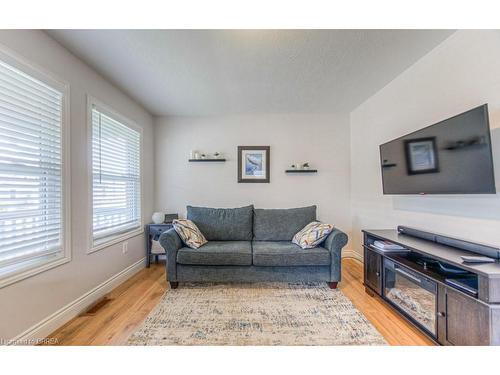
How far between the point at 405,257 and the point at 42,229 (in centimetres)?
302

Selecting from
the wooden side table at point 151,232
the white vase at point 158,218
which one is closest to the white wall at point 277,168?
the white vase at point 158,218

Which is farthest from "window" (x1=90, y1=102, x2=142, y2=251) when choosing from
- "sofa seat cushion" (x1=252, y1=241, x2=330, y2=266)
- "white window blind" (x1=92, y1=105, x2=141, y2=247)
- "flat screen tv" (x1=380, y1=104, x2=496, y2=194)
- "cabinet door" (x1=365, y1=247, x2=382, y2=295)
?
"flat screen tv" (x1=380, y1=104, x2=496, y2=194)

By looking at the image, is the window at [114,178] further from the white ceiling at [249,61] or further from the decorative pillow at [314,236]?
the decorative pillow at [314,236]

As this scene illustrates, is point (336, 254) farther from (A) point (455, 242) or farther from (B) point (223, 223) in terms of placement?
(B) point (223, 223)

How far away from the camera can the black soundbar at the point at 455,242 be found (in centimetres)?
146

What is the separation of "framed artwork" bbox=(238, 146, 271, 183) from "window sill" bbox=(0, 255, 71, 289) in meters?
2.40

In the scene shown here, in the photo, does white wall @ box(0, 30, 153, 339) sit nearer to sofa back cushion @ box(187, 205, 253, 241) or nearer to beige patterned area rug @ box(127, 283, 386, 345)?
beige patterned area rug @ box(127, 283, 386, 345)

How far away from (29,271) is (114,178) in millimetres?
1303
